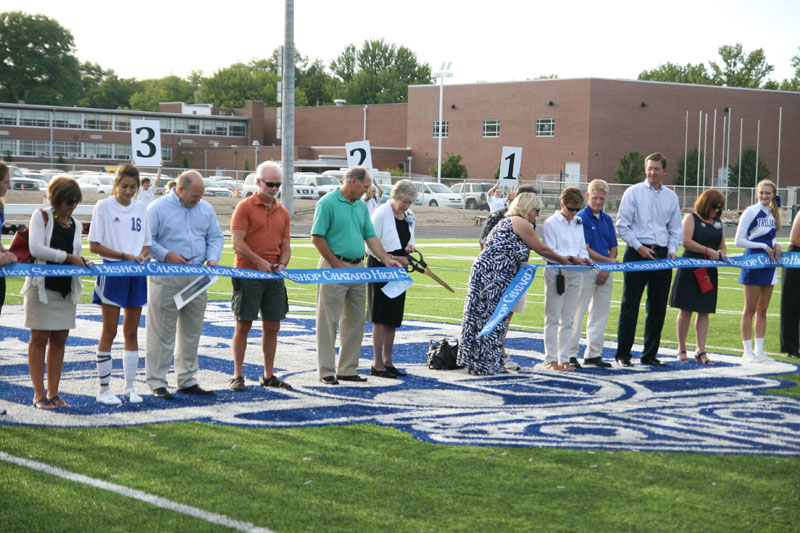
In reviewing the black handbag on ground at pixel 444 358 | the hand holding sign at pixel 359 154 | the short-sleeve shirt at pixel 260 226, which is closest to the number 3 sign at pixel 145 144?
the hand holding sign at pixel 359 154

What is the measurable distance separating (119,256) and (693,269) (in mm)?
6080

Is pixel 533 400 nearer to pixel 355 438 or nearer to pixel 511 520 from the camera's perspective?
pixel 355 438

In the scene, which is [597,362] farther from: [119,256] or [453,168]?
[453,168]

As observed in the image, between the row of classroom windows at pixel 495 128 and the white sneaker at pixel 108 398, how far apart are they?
61.8 metres

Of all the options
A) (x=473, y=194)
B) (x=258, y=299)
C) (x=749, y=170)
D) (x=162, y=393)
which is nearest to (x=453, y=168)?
(x=473, y=194)

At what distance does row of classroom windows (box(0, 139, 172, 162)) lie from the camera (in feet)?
276

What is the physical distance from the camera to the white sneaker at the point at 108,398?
26.1 feet

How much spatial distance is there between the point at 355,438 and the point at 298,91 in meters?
118

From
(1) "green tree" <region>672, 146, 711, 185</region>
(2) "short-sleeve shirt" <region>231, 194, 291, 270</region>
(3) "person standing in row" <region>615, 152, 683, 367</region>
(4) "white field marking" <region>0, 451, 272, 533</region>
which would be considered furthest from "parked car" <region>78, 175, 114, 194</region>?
(4) "white field marking" <region>0, 451, 272, 533</region>

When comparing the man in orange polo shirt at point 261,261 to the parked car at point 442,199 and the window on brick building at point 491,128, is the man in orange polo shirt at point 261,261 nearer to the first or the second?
the parked car at point 442,199

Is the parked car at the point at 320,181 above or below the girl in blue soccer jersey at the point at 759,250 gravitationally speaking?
above

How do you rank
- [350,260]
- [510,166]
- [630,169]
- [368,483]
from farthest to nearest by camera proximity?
[630,169], [510,166], [350,260], [368,483]

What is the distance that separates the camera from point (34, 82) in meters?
113

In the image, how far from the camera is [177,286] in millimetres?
8398
